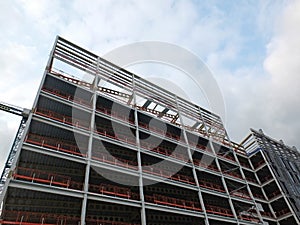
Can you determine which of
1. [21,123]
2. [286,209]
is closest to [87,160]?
[21,123]

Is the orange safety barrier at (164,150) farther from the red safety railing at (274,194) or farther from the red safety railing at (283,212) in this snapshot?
the red safety railing at (283,212)

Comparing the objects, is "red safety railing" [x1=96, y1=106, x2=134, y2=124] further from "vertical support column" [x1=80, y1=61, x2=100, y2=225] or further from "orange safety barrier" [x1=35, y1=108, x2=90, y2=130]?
"orange safety barrier" [x1=35, y1=108, x2=90, y2=130]


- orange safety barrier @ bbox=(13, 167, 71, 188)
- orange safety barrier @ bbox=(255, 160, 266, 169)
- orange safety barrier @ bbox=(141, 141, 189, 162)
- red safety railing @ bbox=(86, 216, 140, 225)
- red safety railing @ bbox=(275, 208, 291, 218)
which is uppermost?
orange safety barrier @ bbox=(255, 160, 266, 169)

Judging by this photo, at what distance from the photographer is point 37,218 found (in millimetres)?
13594

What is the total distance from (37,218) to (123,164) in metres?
6.57

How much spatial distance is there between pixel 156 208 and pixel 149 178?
91.9 inches

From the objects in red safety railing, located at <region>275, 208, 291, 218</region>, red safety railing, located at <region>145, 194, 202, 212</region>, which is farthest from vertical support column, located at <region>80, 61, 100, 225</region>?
red safety railing, located at <region>275, 208, 291, 218</region>

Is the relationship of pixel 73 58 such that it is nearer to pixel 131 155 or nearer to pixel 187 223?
pixel 131 155

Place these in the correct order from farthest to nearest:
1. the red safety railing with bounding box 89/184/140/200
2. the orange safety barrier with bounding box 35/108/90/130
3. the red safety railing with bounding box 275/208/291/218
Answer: the red safety railing with bounding box 275/208/291/218 < the orange safety barrier with bounding box 35/108/90/130 < the red safety railing with bounding box 89/184/140/200

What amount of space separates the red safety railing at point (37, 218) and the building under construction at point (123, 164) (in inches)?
2.2

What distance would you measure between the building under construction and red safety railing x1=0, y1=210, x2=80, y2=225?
0.18ft

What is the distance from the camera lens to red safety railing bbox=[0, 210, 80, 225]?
12952 mm

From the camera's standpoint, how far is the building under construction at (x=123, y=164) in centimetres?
1417

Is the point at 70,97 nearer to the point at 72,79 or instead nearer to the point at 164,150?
the point at 72,79
